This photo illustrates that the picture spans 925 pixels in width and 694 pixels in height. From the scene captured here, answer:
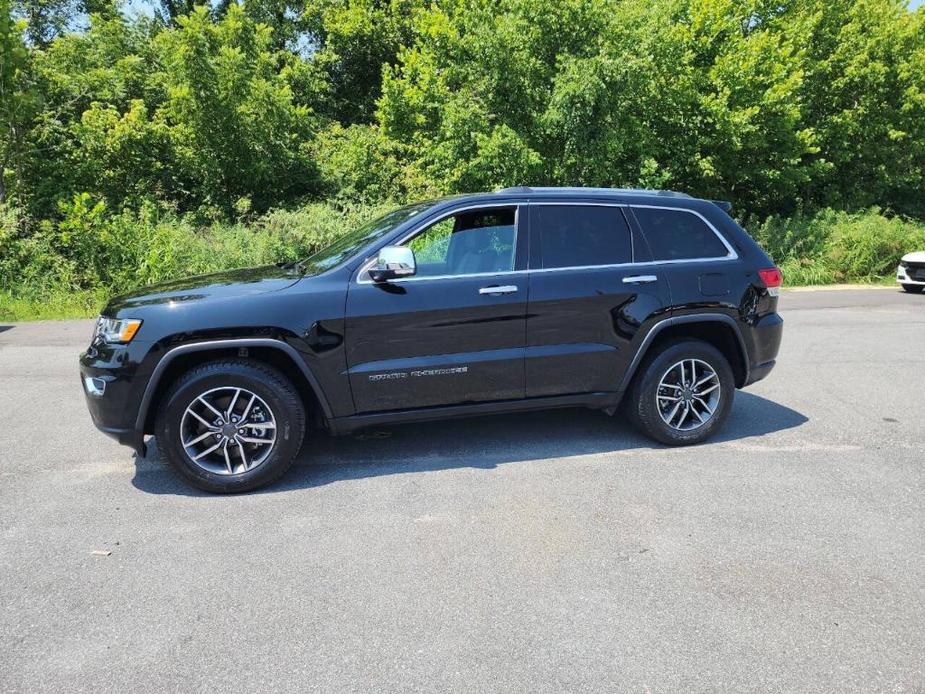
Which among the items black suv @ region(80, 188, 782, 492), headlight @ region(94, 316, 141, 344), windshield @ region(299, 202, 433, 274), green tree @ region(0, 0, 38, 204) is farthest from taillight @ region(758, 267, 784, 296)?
green tree @ region(0, 0, 38, 204)

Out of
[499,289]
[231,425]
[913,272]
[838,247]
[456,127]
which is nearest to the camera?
[231,425]

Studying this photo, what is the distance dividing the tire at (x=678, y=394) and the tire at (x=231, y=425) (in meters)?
2.37

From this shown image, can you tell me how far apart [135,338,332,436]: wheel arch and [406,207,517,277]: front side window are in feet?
3.31

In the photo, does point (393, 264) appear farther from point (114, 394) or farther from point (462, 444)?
point (114, 394)

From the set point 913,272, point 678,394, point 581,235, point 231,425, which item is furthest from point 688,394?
point 913,272

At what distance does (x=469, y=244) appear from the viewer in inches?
191

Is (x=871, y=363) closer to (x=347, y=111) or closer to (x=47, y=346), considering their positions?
(x=47, y=346)

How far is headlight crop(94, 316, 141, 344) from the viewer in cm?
428

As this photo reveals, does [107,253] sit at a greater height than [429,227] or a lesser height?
lesser

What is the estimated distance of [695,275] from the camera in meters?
5.11

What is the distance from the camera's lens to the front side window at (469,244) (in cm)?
477

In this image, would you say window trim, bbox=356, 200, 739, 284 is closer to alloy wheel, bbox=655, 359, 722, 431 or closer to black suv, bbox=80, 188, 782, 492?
black suv, bbox=80, 188, 782, 492

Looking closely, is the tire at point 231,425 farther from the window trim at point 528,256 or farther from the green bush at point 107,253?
the green bush at point 107,253

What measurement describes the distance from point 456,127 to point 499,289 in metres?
12.6
